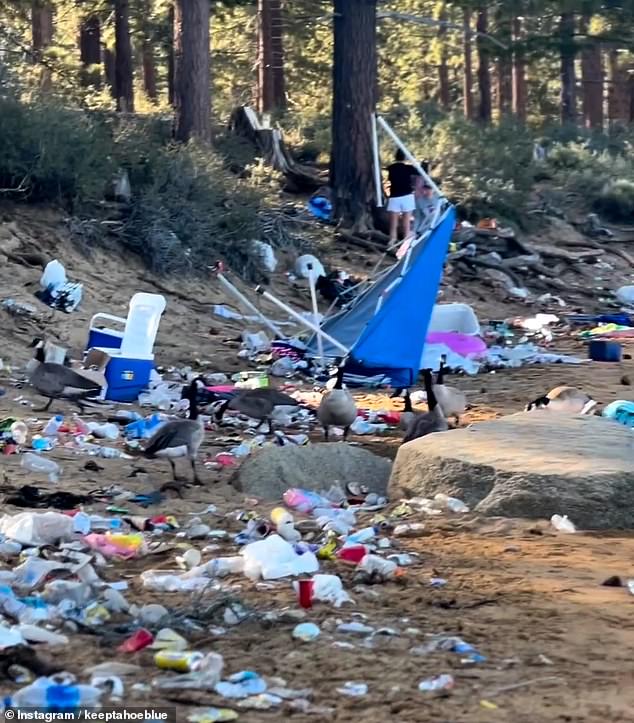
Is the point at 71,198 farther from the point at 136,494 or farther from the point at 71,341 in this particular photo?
the point at 136,494

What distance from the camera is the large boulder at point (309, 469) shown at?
7.92 m

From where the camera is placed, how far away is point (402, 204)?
18031 millimetres

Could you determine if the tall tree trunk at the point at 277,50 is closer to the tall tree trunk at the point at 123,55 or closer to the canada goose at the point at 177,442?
the tall tree trunk at the point at 123,55

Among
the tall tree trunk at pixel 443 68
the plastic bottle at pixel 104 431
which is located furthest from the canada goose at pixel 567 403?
the tall tree trunk at pixel 443 68

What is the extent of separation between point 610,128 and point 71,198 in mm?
21729

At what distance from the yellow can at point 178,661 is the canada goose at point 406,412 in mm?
5392

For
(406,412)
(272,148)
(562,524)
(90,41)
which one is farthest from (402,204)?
Result: (562,524)

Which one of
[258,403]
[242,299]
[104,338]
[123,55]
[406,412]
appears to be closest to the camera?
[258,403]

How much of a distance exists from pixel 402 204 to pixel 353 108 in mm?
2365

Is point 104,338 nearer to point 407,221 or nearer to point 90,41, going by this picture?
point 407,221

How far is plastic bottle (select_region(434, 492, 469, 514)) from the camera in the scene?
7.25 metres

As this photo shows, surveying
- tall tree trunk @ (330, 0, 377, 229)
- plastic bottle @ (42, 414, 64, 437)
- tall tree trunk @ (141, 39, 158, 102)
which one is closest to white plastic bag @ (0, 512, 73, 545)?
plastic bottle @ (42, 414, 64, 437)

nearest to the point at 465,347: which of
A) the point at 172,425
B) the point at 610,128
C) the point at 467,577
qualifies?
the point at 172,425

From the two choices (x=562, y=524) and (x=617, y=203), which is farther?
(x=617, y=203)
